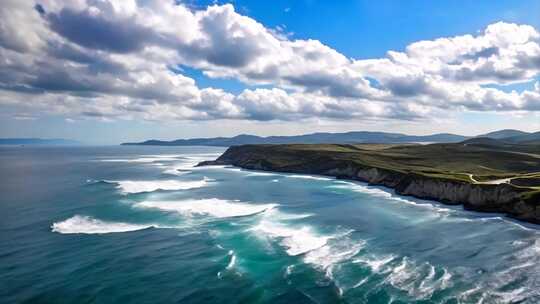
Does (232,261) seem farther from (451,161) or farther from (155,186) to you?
(451,161)

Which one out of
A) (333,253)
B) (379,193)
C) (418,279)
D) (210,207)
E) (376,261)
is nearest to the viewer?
(418,279)

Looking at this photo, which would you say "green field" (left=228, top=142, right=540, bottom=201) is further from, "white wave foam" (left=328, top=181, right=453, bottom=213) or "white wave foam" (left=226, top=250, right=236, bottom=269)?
"white wave foam" (left=226, top=250, right=236, bottom=269)

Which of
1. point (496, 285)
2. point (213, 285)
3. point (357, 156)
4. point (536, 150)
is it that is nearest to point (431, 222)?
point (496, 285)

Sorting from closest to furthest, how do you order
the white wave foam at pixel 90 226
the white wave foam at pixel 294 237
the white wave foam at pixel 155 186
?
the white wave foam at pixel 294 237, the white wave foam at pixel 90 226, the white wave foam at pixel 155 186

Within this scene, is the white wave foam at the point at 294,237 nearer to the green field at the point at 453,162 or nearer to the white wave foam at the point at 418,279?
the white wave foam at the point at 418,279

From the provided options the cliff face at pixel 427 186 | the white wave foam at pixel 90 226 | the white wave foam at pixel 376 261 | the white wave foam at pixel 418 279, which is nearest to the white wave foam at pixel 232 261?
the white wave foam at pixel 376 261

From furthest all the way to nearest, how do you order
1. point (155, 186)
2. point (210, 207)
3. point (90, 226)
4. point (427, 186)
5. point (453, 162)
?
point (453, 162) < point (155, 186) < point (427, 186) < point (210, 207) < point (90, 226)

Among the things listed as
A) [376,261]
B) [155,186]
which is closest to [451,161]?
[155,186]
